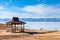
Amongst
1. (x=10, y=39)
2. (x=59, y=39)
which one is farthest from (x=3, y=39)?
(x=59, y=39)

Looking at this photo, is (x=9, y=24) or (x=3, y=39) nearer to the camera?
(x=3, y=39)

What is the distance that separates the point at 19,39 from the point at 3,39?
1.58 meters

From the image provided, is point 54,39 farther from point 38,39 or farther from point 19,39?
point 19,39

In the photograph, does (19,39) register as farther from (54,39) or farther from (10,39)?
(54,39)

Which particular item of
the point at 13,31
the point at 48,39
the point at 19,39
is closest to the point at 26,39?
the point at 19,39

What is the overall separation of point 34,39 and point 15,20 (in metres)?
8.02

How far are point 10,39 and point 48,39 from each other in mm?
3722

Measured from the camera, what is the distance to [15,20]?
102 feet

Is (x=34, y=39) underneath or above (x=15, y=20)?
underneath

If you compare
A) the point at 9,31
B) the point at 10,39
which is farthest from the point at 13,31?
the point at 10,39

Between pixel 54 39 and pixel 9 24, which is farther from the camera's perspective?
pixel 9 24

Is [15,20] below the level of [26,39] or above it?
above

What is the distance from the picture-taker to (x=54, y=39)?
77.4 feet

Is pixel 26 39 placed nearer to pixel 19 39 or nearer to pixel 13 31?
pixel 19 39
